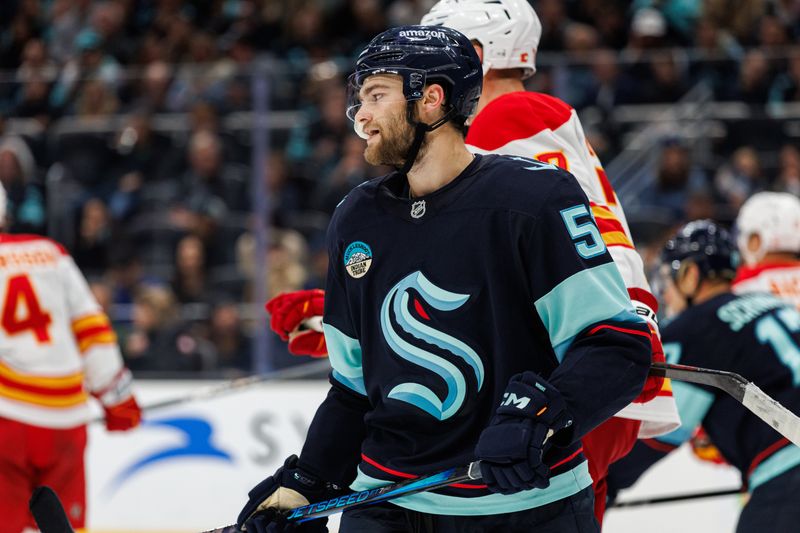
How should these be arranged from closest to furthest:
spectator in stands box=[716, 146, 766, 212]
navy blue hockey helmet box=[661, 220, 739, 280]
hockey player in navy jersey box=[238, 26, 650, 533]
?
1. hockey player in navy jersey box=[238, 26, 650, 533]
2. navy blue hockey helmet box=[661, 220, 739, 280]
3. spectator in stands box=[716, 146, 766, 212]

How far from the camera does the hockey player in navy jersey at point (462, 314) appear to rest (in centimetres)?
185

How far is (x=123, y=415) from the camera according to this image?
14.5 feet

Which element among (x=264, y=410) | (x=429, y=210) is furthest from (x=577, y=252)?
(x=264, y=410)

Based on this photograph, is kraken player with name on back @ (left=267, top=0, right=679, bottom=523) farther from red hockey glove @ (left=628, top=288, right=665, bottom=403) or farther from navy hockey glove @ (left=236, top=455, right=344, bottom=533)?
navy hockey glove @ (left=236, top=455, right=344, bottom=533)

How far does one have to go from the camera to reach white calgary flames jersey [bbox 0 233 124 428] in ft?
13.7

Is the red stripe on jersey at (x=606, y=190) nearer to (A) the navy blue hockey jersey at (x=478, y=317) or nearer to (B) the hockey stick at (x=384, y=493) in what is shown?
(A) the navy blue hockey jersey at (x=478, y=317)

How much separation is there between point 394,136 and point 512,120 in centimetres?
53

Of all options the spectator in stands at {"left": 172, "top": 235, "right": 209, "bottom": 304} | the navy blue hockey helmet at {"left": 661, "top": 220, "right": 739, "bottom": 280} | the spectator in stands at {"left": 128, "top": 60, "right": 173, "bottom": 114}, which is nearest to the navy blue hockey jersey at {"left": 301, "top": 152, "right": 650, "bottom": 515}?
the navy blue hockey helmet at {"left": 661, "top": 220, "right": 739, "bottom": 280}

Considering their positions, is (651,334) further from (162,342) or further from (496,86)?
(162,342)

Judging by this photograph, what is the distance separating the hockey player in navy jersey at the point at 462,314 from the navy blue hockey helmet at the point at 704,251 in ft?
4.80

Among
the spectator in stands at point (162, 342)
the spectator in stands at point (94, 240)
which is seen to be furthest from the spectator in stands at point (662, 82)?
the spectator in stands at point (94, 240)

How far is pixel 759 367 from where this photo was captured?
124 inches

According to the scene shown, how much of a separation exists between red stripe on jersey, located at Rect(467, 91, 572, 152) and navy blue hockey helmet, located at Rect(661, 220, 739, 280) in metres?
0.98

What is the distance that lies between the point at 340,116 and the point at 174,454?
2.04 meters
